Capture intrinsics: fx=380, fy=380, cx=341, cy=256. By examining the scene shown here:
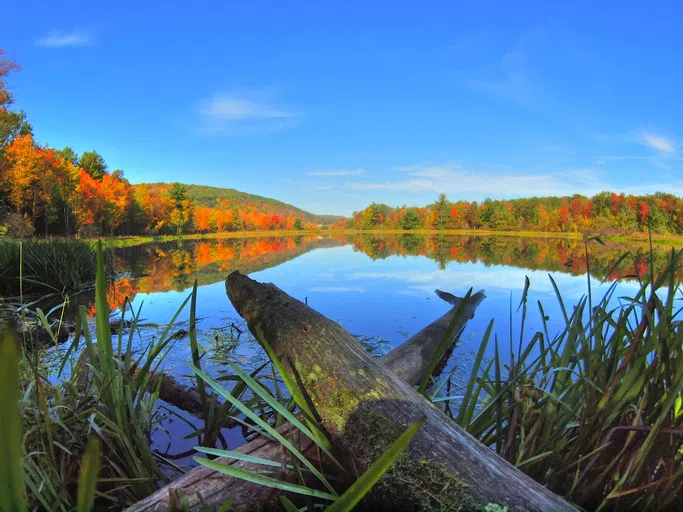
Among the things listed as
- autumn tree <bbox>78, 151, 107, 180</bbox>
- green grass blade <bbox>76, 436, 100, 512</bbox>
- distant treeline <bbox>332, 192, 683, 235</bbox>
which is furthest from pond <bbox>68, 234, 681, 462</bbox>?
autumn tree <bbox>78, 151, 107, 180</bbox>

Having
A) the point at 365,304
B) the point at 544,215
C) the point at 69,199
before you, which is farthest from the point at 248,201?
the point at 365,304

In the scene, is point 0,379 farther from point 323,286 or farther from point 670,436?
point 323,286

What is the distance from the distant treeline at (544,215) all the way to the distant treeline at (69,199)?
38.6 metres

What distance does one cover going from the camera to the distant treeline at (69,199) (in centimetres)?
2383

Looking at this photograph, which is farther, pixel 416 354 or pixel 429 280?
pixel 429 280

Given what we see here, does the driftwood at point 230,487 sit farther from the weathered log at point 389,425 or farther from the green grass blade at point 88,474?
the green grass blade at point 88,474

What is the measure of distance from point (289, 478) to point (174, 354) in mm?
2966

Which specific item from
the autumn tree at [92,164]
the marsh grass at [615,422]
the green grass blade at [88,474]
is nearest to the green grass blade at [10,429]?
the green grass blade at [88,474]

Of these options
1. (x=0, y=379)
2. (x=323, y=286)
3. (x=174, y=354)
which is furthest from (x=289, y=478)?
(x=323, y=286)

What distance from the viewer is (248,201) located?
12525cm

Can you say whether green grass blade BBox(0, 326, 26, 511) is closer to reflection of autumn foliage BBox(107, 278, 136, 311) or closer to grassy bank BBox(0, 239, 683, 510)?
grassy bank BBox(0, 239, 683, 510)

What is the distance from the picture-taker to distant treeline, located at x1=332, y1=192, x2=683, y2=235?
4997cm

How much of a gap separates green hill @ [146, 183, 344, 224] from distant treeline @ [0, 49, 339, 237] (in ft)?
142

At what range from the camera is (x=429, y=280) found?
10000mm
